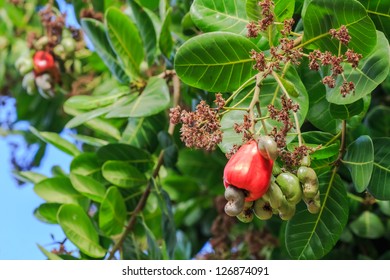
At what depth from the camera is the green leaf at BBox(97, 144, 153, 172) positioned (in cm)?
195

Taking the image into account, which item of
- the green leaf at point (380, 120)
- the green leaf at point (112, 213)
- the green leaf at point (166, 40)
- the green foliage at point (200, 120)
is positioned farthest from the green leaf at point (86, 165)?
the green leaf at point (380, 120)

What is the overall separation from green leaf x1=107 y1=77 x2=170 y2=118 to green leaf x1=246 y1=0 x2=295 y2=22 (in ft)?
1.25

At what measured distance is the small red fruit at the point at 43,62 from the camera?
2.29 meters

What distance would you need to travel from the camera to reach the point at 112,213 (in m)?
1.91

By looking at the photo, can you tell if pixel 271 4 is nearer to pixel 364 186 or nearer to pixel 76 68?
pixel 364 186

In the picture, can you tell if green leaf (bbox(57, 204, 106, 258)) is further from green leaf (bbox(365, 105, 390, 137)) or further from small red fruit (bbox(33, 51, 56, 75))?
green leaf (bbox(365, 105, 390, 137))

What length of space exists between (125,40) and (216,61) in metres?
0.56

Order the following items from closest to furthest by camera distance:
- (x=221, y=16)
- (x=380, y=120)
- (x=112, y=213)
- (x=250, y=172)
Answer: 1. (x=250, y=172)
2. (x=221, y=16)
3. (x=112, y=213)
4. (x=380, y=120)

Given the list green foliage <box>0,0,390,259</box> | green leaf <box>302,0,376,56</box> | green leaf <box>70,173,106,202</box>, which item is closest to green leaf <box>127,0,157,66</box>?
green foliage <box>0,0,390,259</box>

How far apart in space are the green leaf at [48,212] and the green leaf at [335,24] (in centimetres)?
86

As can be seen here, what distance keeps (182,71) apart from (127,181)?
1.76ft

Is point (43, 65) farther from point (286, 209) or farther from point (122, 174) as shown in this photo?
point (286, 209)

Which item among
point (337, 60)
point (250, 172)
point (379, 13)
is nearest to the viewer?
point (250, 172)

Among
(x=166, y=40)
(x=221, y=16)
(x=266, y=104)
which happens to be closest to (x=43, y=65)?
(x=166, y=40)
